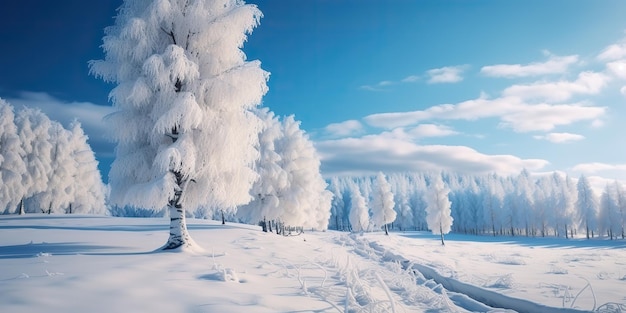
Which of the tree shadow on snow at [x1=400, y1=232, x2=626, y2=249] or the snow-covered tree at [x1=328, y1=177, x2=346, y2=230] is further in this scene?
the snow-covered tree at [x1=328, y1=177, x2=346, y2=230]

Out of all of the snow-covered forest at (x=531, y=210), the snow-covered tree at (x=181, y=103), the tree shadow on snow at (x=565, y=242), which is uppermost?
the snow-covered tree at (x=181, y=103)

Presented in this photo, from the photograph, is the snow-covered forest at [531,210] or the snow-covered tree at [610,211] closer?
the snow-covered tree at [610,211]

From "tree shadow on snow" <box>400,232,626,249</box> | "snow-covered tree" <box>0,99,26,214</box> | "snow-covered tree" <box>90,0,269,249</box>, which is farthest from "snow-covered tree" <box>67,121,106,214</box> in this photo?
"tree shadow on snow" <box>400,232,626,249</box>

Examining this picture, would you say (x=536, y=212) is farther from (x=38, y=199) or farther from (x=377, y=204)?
(x=38, y=199)

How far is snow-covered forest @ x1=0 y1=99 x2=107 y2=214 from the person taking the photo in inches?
1331

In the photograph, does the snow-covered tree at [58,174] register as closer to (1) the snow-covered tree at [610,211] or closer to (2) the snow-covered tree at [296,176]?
(2) the snow-covered tree at [296,176]

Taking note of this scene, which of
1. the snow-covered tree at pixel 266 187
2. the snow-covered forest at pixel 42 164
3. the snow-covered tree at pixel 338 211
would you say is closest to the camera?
the snow-covered tree at pixel 266 187

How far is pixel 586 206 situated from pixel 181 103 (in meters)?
84.0

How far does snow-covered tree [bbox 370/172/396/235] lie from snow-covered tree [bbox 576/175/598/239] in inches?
1644

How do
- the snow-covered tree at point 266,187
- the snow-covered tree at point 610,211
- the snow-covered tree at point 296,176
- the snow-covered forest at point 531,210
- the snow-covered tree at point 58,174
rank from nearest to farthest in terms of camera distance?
the snow-covered tree at point 266,187 < the snow-covered tree at point 296,176 < the snow-covered tree at point 58,174 < the snow-covered tree at point 610,211 < the snow-covered forest at point 531,210

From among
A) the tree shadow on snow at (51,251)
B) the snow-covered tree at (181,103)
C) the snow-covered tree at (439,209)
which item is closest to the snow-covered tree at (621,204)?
the snow-covered tree at (439,209)

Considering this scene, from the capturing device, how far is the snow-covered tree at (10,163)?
3297cm

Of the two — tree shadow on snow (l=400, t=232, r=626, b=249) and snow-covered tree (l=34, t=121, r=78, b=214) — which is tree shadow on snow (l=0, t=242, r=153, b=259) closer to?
snow-covered tree (l=34, t=121, r=78, b=214)

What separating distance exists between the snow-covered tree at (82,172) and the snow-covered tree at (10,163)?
7.89m
